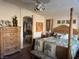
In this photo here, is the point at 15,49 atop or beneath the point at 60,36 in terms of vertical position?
beneath

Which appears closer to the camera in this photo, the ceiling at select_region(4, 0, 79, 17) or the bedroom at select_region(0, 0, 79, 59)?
the ceiling at select_region(4, 0, 79, 17)

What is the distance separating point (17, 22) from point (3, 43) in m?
1.55

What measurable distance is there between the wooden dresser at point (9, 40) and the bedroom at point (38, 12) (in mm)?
341

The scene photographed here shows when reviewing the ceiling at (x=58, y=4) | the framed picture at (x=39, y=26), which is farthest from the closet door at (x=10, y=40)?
the framed picture at (x=39, y=26)

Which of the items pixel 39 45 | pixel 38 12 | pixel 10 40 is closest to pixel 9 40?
pixel 10 40

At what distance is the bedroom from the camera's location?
4.47 metres

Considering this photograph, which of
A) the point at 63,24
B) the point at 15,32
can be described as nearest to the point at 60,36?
the point at 63,24

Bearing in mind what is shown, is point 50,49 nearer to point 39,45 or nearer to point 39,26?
point 39,45

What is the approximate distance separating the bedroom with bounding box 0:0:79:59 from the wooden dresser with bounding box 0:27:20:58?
34 cm

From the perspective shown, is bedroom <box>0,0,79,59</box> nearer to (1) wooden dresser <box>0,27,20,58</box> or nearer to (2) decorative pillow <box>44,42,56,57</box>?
(1) wooden dresser <box>0,27,20,58</box>

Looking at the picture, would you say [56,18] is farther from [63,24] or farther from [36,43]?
[36,43]

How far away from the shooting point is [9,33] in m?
4.64

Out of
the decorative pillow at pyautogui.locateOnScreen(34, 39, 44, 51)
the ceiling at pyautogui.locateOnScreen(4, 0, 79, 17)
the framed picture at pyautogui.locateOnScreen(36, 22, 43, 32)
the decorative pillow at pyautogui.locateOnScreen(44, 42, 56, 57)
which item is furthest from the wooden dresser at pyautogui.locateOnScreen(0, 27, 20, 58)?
the framed picture at pyautogui.locateOnScreen(36, 22, 43, 32)

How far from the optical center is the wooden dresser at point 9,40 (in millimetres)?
4312
